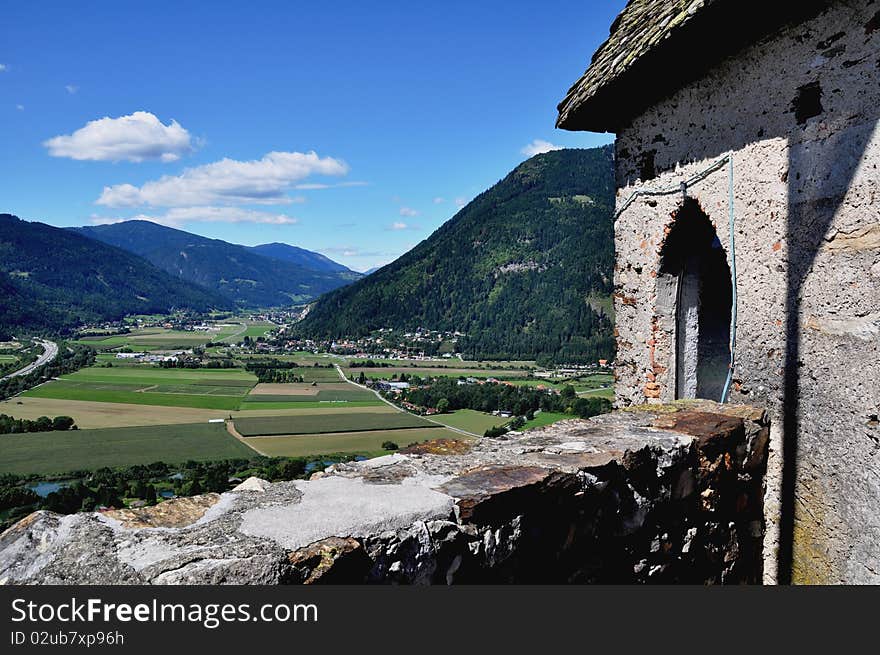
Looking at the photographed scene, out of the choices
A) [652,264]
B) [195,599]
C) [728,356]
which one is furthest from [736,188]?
[195,599]

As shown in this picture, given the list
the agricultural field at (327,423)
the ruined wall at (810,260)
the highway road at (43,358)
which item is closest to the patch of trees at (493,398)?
the agricultural field at (327,423)

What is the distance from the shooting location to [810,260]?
13.7ft

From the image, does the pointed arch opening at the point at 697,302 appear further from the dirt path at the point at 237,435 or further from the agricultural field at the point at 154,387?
the agricultural field at the point at 154,387

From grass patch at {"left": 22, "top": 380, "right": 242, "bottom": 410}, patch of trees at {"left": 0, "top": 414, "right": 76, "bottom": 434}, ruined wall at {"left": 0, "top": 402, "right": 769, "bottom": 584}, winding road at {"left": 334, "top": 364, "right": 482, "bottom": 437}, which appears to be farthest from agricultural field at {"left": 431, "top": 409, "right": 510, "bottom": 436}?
ruined wall at {"left": 0, "top": 402, "right": 769, "bottom": 584}

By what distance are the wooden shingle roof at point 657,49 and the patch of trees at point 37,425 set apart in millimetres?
56306

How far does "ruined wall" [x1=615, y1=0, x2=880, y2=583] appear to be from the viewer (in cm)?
387

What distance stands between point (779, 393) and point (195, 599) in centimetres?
413

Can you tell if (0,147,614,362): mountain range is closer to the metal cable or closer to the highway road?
the highway road

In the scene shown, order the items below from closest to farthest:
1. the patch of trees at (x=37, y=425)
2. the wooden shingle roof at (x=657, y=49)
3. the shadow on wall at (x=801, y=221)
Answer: the shadow on wall at (x=801, y=221)
the wooden shingle roof at (x=657, y=49)
the patch of trees at (x=37, y=425)

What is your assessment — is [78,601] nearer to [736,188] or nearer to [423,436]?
[736,188]

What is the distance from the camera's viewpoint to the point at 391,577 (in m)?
2.39

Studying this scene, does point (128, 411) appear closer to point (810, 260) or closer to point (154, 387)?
point (154, 387)

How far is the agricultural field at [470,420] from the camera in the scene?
4953 centimetres

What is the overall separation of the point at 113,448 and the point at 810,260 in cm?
4892
